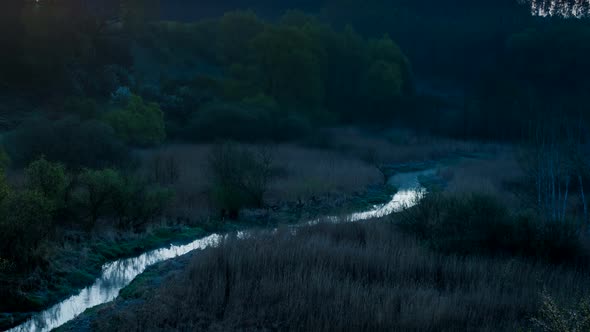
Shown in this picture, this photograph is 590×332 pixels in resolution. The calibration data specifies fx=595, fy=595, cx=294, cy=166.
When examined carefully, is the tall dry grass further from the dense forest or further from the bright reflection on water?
the bright reflection on water

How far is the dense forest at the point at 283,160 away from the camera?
1314cm

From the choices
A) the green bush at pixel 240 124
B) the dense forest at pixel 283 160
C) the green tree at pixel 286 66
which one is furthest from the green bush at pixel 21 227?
the green tree at pixel 286 66

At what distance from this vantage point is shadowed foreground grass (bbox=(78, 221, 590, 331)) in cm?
1091

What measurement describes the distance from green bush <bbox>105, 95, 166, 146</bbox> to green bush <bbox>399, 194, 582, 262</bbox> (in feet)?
66.6

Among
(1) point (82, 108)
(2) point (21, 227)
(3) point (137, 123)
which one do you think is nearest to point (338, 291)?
(2) point (21, 227)

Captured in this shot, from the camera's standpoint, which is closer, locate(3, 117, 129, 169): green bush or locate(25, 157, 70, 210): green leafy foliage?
locate(25, 157, 70, 210): green leafy foliage

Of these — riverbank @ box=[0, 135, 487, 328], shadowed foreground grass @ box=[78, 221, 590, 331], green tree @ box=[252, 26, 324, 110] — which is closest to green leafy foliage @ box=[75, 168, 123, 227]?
riverbank @ box=[0, 135, 487, 328]

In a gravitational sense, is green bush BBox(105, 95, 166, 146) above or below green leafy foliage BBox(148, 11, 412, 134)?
below

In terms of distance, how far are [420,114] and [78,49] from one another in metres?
36.7

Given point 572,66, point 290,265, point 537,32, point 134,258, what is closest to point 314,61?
point 572,66

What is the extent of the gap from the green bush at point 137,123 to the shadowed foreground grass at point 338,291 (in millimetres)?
19600

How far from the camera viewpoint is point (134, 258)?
58.3 feet

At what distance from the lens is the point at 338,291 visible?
11.9 m

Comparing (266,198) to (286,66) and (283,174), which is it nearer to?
(283,174)
